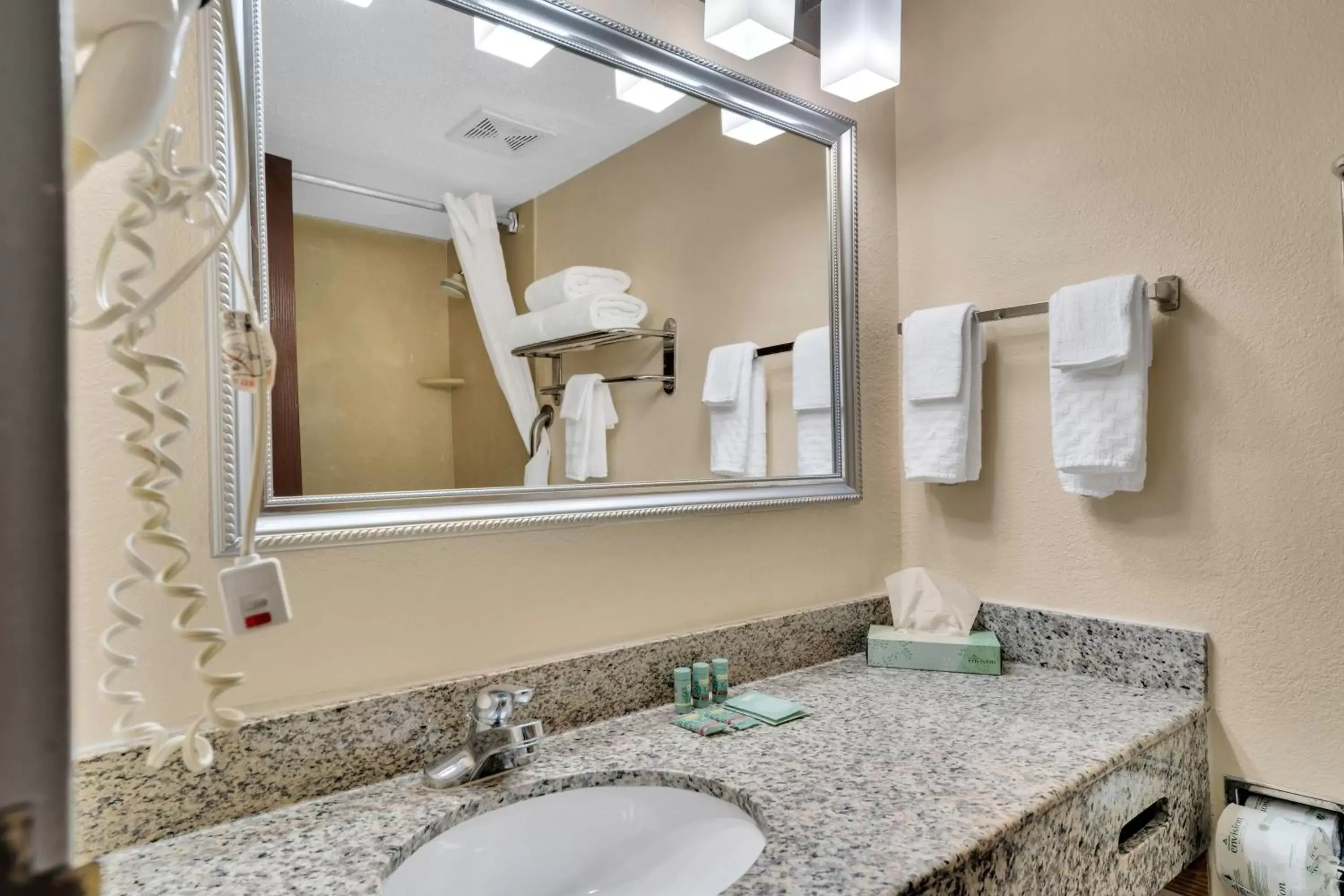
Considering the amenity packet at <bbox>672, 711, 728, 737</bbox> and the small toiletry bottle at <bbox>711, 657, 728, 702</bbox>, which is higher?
the small toiletry bottle at <bbox>711, 657, 728, 702</bbox>

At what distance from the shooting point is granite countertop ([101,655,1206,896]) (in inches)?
27.9

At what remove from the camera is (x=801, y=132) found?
1.40 metres

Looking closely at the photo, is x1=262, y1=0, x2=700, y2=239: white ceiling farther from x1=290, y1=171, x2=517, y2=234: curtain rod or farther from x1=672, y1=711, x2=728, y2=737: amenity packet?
x1=672, y1=711, x2=728, y2=737: amenity packet

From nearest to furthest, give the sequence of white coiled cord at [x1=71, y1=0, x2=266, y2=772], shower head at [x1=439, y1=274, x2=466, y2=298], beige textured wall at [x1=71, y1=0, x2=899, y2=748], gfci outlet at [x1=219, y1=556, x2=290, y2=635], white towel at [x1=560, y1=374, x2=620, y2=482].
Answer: white coiled cord at [x1=71, y1=0, x2=266, y2=772]
gfci outlet at [x1=219, y1=556, x2=290, y2=635]
beige textured wall at [x1=71, y1=0, x2=899, y2=748]
shower head at [x1=439, y1=274, x2=466, y2=298]
white towel at [x1=560, y1=374, x2=620, y2=482]

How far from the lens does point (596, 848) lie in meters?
0.89

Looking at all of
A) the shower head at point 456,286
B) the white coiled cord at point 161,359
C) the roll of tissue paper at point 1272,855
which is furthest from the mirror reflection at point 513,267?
the roll of tissue paper at point 1272,855

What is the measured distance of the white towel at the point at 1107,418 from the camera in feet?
3.72

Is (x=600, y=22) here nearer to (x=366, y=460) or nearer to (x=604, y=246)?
(x=604, y=246)

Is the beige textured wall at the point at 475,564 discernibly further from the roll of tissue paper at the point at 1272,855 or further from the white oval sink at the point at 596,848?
the roll of tissue paper at the point at 1272,855

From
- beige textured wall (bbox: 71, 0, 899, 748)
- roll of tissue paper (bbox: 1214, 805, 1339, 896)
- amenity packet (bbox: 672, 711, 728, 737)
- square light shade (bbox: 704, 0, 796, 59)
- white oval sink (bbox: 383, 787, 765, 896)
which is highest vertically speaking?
square light shade (bbox: 704, 0, 796, 59)

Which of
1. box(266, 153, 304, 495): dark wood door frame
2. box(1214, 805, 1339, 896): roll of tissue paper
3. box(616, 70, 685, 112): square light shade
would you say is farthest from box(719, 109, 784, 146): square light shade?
box(1214, 805, 1339, 896): roll of tissue paper

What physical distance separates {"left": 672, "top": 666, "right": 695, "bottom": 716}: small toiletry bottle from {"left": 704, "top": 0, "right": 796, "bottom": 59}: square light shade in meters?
0.96

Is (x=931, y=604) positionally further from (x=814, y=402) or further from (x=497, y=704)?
(x=497, y=704)

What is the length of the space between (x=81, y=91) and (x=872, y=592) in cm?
138
